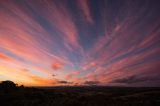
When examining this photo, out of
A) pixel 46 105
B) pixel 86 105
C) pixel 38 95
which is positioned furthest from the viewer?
pixel 38 95

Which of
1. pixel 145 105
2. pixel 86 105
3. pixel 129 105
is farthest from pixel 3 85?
pixel 145 105

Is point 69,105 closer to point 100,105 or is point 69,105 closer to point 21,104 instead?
point 100,105

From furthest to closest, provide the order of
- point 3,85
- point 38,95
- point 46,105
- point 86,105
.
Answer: point 3,85 < point 38,95 < point 86,105 < point 46,105

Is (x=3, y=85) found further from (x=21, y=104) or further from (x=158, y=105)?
(x=158, y=105)

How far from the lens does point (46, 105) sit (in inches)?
1240

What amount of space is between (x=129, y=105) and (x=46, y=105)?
19379 mm

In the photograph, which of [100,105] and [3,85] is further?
[3,85]

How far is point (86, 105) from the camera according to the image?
1330 inches

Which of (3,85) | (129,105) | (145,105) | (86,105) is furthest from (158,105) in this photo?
(3,85)

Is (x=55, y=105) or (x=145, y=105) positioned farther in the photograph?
(x=145, y=105)

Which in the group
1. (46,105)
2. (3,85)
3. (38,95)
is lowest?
(46,105)

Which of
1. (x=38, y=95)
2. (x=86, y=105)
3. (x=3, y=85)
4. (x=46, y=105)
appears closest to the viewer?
(x=46, y=105)

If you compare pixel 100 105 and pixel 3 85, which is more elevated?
pixel 3 85

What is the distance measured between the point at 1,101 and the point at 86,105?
19725 mm
